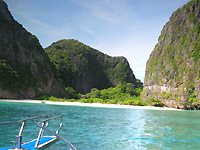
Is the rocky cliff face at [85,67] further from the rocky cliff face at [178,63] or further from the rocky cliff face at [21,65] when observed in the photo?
the rocky cliff face at [178,63]

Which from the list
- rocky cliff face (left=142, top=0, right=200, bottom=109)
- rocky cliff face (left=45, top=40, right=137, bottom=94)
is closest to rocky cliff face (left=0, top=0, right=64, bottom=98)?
rocky cliff face (left=45, top=40, right=137, bottom=94)

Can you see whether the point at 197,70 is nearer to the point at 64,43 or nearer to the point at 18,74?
the point at 18,74

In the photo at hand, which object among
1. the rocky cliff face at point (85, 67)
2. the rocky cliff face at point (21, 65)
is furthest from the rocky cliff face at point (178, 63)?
the rocky cliff face at point (85, 67)

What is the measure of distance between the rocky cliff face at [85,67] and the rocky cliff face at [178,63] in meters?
52.1

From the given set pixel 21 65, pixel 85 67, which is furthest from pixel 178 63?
pixel 85 67

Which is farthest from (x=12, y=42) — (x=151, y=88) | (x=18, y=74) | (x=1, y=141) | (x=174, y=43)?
(x=1, y=141)

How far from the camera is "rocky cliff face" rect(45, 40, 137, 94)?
120 m

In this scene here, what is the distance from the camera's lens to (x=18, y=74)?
75.8m

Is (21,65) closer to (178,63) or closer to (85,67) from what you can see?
(85,67)

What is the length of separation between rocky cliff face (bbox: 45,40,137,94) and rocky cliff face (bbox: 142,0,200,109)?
52.1m

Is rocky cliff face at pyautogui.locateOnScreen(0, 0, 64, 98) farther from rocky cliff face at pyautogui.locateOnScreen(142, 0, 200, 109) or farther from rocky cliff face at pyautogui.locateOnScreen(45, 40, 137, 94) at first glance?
rocky cliff face at pyautogui.locateOnScreen(142, 0, 200, 109)

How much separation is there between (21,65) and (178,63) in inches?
2257

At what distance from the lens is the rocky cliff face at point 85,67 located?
394ft

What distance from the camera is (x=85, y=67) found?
133 m
